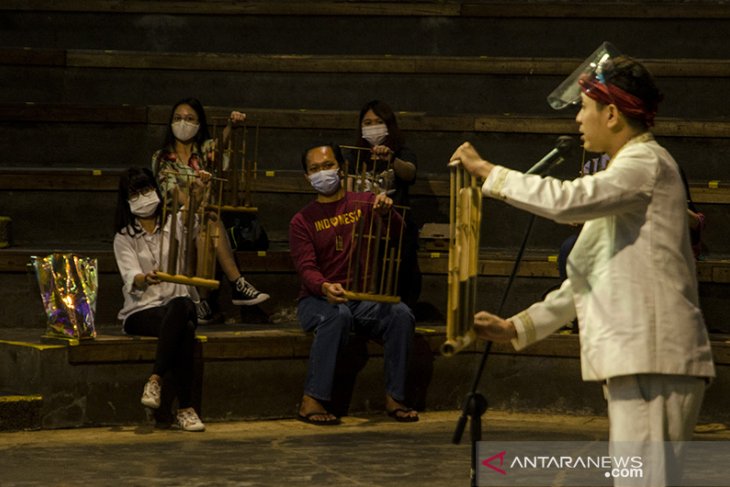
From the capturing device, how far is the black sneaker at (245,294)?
6254 millimetres

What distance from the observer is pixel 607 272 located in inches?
111

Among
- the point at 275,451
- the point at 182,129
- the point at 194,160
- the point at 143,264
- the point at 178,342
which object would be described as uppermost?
the point at 182,129

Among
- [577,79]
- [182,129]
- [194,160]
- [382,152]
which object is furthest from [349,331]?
A: [577,79]

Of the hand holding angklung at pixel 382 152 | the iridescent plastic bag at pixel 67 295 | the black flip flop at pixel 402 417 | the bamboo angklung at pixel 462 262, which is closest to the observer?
the bamboo angklung at pixel 462 262

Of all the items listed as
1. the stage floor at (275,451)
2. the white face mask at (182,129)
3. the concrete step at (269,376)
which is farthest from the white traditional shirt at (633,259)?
the white face mask at (182,129)

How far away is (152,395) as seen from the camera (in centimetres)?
542

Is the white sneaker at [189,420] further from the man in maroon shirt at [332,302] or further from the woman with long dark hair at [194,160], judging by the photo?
the woman with long dark hair at [194,160]

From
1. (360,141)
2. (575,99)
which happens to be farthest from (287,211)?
(575,99)

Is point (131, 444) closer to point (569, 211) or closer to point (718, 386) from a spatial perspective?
point (718, 386)

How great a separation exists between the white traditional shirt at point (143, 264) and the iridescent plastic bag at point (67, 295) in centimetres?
16

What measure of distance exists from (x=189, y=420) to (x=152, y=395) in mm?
193

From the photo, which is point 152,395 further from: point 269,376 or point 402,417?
point 402,417

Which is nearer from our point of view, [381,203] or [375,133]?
[381,203]

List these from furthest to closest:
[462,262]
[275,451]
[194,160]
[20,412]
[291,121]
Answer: [291,121]
[194,160]
[20,412]
[275,451]
[462,262]
